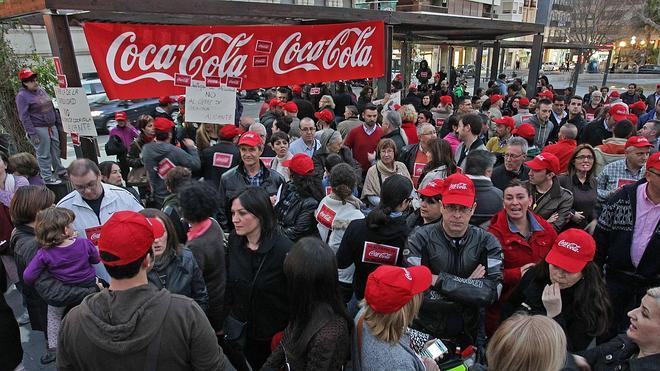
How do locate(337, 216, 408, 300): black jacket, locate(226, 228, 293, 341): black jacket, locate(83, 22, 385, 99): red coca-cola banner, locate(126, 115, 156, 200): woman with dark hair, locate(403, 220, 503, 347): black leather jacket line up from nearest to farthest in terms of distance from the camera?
locate(403, 220, 503, 347): black leather jacket
locate(226, 228, 293, 341): black jacket
locate(337, 216, 408, 300): black jacket
locate(83, 22, 385, 99): red coca-cola banner
locate(126, 115, 156, 200): woman with dark hair

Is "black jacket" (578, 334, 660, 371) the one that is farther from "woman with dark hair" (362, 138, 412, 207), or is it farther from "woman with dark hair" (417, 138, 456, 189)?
"woman with dark hair" (362, 138, 412, 207)

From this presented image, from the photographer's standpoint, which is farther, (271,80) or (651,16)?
(651,16)

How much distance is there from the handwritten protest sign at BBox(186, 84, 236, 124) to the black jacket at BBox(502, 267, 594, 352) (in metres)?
3.64

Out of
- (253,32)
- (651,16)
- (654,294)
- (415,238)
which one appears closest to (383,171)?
(415,238)

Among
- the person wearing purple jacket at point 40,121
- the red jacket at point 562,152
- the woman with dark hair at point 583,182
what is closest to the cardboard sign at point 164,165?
the person wearing purple jacket at point 40,121

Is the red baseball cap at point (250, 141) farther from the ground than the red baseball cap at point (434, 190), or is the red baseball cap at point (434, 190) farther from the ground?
the red baseball cap at point (250, 141)

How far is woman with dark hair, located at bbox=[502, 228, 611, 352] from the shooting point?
7.86 ft

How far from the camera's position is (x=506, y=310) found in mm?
2785

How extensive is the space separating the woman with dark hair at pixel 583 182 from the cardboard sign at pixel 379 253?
1.99m

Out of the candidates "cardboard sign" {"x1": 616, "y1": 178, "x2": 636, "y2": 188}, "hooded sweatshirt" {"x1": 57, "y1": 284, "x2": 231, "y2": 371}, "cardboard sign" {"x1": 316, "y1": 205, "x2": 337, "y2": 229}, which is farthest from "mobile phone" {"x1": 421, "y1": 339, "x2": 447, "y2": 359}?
"cardboard sign" {"x1": 616, "y1": 178, "x2": 636, "y2": 188}

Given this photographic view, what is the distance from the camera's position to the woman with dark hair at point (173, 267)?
254 centimetres

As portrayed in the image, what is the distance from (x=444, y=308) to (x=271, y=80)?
408cm

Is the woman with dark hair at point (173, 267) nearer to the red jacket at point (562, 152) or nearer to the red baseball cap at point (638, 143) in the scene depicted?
the red jacket at point (562, 152)

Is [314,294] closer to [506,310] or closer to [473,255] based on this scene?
[473,255]
